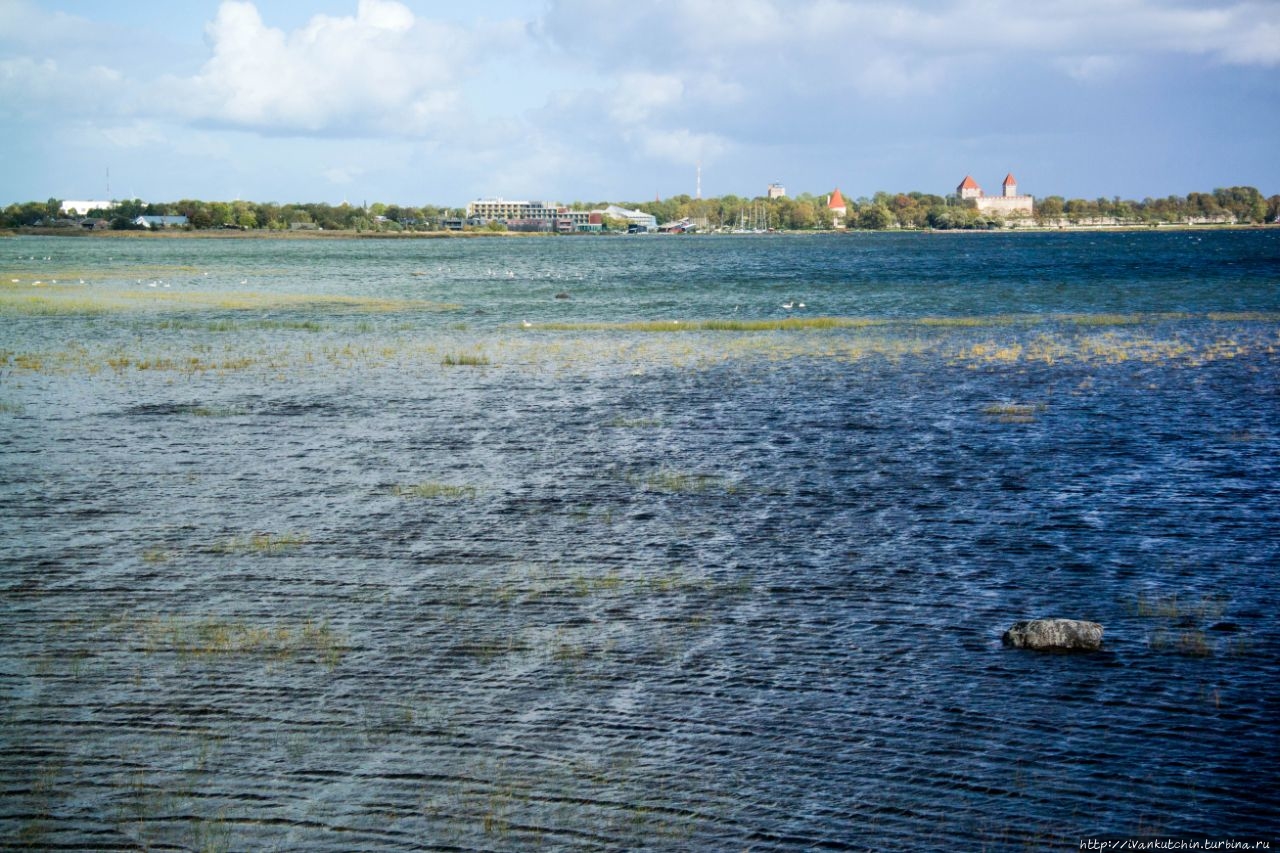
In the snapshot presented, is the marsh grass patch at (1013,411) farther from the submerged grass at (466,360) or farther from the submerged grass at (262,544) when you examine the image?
the submerged grass at (466,360)

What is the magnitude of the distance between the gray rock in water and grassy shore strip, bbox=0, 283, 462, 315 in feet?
204

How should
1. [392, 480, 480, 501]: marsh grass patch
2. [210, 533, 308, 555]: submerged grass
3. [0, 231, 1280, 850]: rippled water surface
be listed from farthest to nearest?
[392, 480, 480, 501]: marsh grass patch → [210, 533, 308, 555]: submerged grass → [0, 231, 1280, 850]: rippled water surface

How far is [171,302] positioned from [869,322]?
46.3 meters

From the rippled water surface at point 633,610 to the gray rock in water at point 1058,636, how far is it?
259 millimetres

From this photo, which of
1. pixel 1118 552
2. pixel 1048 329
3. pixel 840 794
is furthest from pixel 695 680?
pixel 1048 329

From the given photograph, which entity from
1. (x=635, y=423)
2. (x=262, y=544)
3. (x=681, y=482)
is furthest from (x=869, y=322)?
(x=262, y=544)

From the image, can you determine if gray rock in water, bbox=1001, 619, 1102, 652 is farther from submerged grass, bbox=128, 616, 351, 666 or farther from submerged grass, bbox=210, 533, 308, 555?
submerged grass, bbox=210, 533, 308, 555

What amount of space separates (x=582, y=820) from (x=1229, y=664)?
8427 millimetres

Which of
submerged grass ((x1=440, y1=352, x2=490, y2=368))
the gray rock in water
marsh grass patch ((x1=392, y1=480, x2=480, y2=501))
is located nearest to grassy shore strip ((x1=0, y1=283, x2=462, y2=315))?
submerged grass ((x1=440, y1=352, x2=490, y2=368))

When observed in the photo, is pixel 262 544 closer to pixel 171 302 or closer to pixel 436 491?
pixel 436 491

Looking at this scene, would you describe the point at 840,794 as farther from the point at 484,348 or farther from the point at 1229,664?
the point at 484,348

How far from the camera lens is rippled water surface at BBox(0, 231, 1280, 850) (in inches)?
442

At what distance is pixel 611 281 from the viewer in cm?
11425

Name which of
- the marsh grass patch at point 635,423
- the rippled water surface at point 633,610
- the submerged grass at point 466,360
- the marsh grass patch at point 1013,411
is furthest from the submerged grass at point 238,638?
the submerged grass at point 466,360
